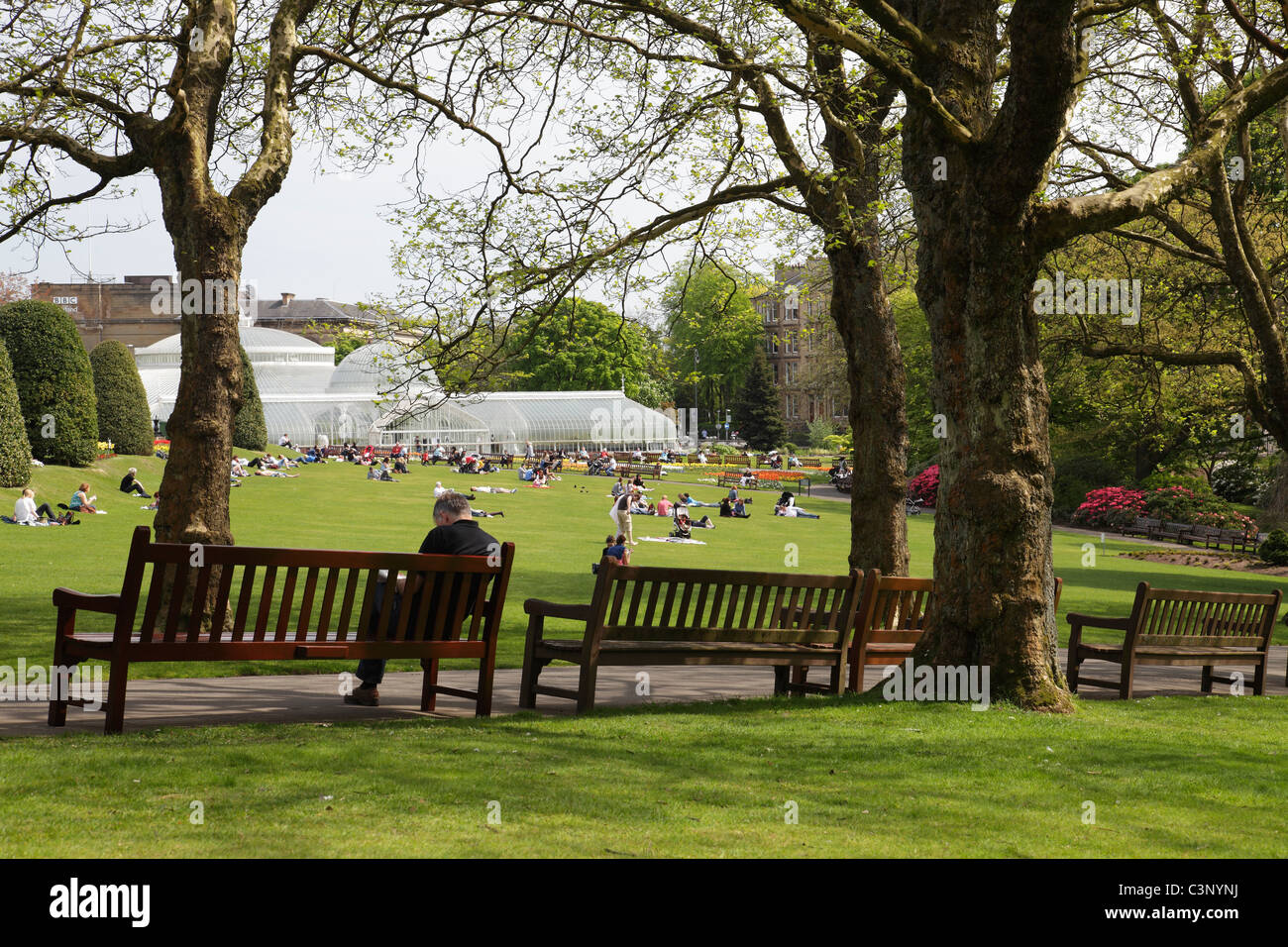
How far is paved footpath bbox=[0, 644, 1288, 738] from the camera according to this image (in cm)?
736

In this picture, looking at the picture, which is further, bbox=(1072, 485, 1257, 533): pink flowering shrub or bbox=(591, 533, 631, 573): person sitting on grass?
bbox=(1072, 485, 1257, 533): pink flowering shrub

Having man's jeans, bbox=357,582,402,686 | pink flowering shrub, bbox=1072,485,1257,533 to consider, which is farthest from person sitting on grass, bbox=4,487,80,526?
pink flowering shrub, bbox=1072,485,1257,533

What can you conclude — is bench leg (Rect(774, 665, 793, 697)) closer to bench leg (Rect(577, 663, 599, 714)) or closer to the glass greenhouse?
bench leg (Rect(577, 663, 599, 714))

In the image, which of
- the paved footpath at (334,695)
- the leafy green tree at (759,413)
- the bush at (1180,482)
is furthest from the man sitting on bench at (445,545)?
the leafy green tree at (759,413)

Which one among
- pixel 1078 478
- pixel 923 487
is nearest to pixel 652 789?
pixel 1078 478

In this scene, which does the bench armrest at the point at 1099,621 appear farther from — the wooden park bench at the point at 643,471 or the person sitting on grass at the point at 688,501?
the wooden park bench at the point at 643,471

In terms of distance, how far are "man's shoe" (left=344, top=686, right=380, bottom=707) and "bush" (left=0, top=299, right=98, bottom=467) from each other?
88.3 feet

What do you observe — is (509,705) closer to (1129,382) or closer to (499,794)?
(499,794)

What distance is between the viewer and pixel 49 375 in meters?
31.7

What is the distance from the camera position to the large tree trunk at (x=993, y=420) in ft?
28.2

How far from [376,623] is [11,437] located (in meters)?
24.9

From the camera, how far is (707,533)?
117 feet

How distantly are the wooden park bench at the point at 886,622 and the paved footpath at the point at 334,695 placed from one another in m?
0.84

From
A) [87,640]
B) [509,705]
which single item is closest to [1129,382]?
[509,705]
